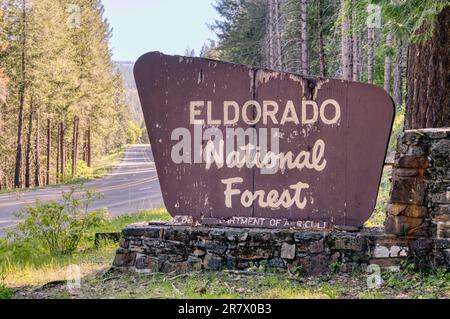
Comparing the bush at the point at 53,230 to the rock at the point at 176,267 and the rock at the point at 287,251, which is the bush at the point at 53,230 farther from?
the rock at the point at 287,251

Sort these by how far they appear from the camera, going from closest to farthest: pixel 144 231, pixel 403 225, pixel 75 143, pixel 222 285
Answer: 1. pixel 222 285
2. pixel 403 225
3. pixel 144 231
4. pixel 75 143

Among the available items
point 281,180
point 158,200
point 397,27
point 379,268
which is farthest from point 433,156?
point 158,200

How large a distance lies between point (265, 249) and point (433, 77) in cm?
331

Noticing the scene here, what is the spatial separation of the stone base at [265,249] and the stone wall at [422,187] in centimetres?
14

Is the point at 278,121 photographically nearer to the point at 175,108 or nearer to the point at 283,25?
the point at 175,108

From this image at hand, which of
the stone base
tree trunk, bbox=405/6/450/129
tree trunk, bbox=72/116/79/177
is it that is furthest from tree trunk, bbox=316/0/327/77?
the stone base

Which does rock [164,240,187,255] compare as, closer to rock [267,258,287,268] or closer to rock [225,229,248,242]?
rock [225,229,248,242]

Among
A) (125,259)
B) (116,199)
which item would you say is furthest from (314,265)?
(116,199)

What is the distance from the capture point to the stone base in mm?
5004

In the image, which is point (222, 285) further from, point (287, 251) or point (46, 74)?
point (46, 74)

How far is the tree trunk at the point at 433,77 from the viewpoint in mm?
6306

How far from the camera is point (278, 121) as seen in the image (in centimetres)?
546

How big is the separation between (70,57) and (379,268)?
24150mm

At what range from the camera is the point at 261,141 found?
18.1 feet
